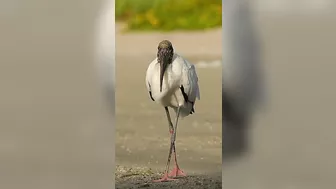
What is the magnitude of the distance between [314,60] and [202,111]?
1.62 feet

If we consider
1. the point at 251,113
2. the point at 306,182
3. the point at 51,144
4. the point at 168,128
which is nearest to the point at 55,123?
the point at 51,144

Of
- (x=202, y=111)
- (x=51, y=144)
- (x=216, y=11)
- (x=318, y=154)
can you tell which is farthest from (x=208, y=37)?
(x=51, y=144)

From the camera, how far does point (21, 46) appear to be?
86.7 inches

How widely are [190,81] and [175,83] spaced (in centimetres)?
6

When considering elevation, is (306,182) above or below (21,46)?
below

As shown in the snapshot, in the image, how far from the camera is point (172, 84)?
84.7 inches

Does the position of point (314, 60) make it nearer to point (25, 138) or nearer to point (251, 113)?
point (251, 113)

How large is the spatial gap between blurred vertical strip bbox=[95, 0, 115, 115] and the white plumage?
0.52 ft

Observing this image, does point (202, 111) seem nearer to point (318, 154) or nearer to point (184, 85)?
point (184, 85)

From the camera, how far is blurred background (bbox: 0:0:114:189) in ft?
7.20

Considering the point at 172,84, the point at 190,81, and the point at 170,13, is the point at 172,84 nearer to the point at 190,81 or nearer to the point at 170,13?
the point at 190,81

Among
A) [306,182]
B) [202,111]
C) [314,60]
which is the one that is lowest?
[306,182]

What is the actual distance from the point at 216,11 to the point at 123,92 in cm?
50

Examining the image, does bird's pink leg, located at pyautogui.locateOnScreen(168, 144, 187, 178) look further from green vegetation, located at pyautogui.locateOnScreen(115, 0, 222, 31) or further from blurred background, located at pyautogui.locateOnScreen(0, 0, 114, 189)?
green vegetation, located at pyautogui.locateOnScreen(115, 0, 222, 31)
